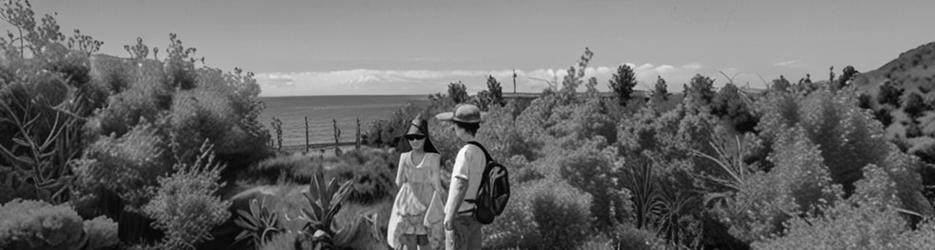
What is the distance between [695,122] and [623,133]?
183 centimetres

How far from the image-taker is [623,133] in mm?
15984

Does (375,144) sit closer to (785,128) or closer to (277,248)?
(277,248)

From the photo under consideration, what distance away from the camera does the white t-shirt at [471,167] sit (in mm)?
6559

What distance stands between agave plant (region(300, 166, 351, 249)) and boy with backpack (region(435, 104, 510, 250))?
21.1 ft

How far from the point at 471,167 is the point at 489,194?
369 mm

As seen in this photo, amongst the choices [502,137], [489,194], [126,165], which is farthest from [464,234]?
[126,165]

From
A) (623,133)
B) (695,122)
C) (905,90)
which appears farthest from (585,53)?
(905,90)

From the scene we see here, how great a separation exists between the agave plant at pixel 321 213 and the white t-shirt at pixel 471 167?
660 cm

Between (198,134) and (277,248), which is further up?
(198,134)

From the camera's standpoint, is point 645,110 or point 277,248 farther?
point 645,110

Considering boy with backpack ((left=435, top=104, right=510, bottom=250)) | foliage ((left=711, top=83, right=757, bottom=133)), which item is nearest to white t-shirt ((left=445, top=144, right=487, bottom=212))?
boy with backpack ((left=435, top=104, right=510, bottom=250))

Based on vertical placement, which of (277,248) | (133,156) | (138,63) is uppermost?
(138,63)

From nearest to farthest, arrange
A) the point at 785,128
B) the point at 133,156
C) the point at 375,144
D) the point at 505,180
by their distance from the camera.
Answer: the point at 505,180 → the point at 785,128 → the point at 133,156 → the point at 375,144

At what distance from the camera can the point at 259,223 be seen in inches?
549
